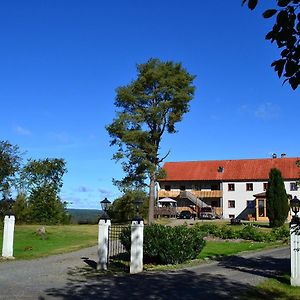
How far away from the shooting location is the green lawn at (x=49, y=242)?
17.9 meters

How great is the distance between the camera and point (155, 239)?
14406 mm

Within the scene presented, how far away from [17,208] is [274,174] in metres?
21.8

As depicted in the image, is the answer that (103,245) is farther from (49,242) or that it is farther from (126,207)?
(126,207)

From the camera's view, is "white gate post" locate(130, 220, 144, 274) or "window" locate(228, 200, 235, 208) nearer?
"white gate post" locate(130, 220, 144, 274)

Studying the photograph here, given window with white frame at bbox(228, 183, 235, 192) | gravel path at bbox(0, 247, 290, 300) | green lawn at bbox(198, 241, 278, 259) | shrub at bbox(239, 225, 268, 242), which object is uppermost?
window with white frame at bbox(228, 183, 235, 192)

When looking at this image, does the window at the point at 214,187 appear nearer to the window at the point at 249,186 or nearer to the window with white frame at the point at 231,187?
the window with white frame at the point at 231,187

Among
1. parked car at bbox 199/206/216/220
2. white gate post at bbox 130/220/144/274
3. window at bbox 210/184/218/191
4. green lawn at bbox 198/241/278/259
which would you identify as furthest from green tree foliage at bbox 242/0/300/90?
window at bbox 210/184/218/191

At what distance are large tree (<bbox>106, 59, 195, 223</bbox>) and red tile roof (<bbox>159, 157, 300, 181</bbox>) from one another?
2466 centimetres

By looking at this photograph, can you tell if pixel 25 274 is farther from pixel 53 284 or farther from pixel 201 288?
pixel 201 288

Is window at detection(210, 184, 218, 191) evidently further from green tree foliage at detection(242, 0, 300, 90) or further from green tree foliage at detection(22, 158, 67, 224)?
green tree foliage at detection(242, 0, 300, 90)

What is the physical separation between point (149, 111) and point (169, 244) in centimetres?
2393

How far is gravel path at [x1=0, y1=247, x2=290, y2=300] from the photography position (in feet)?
30.6

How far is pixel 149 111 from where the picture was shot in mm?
37312

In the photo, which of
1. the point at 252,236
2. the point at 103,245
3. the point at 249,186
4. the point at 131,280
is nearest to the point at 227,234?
the point at 252,236
